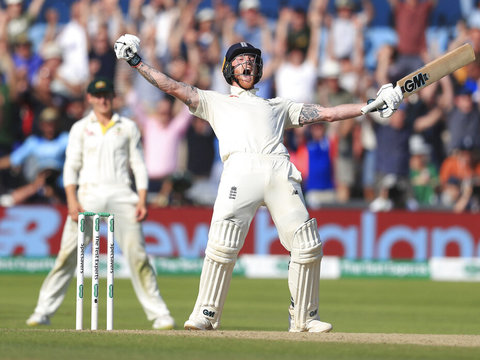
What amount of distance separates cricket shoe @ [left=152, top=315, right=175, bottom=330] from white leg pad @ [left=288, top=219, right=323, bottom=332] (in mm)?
1594

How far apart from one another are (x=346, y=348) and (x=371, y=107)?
1538 mm

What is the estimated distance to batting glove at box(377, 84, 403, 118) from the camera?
20.7 feet

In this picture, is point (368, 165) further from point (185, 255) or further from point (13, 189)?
point (13, 189)

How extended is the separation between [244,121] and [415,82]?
1.08m

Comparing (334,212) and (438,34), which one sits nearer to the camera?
(334,212)

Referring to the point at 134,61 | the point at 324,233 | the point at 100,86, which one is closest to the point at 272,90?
the point at 324,233

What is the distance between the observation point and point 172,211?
13797mm

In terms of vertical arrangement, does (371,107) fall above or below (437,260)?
above

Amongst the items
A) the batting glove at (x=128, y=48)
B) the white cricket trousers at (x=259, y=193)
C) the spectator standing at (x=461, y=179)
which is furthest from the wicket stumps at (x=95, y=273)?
the spectator standing at (x=461, y=179)

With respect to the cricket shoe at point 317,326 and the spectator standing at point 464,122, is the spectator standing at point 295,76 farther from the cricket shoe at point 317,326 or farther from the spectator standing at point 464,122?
the cricket shoe at point 317,326

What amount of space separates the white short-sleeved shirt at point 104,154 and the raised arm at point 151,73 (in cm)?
179

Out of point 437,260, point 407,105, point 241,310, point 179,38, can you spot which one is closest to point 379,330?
point 241,310

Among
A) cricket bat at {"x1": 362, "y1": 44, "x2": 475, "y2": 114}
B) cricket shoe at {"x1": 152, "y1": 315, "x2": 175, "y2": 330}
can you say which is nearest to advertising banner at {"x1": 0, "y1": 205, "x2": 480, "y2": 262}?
cricket shoe at {"x1": 152, "y1": 315, "x2": 175, "y2": 330}

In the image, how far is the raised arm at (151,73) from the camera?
628 centimetres
